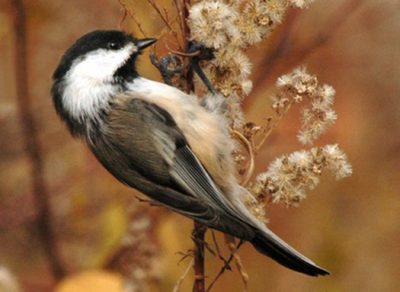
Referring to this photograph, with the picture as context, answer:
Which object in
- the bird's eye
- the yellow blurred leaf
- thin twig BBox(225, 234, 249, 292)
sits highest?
the bird's eye

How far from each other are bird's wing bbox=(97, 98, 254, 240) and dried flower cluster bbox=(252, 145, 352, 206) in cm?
13

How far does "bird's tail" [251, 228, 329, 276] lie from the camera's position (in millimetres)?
2068

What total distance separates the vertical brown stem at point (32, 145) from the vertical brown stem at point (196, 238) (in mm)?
897

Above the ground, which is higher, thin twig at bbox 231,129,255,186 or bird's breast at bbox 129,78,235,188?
bird's breast at bbox 129,78,235,188

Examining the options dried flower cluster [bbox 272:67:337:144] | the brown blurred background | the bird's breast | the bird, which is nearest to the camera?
dried flower cluster [bbox 272:67:337:144]

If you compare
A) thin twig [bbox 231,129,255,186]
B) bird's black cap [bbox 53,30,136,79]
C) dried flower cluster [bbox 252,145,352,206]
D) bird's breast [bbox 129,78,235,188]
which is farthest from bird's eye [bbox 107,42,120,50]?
dried flower cluster [bbox 252,145,352,206]

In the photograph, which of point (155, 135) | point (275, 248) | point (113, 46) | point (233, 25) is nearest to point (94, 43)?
point (113, 46)

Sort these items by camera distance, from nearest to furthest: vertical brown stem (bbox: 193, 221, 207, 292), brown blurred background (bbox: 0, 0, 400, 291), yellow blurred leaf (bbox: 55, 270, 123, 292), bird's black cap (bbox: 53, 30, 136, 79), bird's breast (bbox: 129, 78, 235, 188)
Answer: vertical brown stem (bbox: 193, 221, 207, 292) < bird's breast (bbox: 129, 78, 235, 188) < bird's black cap (bbox: 53, 30, 136, 79) < yellow blurred leaf (bbox: 55, 270, 123, 292) < brown blurred background (bbox: 0, 0, 400, 291)

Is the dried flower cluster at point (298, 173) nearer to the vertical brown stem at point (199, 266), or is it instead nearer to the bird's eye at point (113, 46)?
the vertical brown stem at point (199, 266)

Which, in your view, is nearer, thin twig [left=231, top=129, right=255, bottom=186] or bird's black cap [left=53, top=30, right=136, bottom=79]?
thin twig [left=231, top=129, right=255, bottom=186]

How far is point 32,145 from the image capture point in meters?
2.89

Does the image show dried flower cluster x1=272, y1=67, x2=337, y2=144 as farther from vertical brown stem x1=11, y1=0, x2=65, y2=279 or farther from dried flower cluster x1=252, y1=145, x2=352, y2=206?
vertical brown stem x1=11, y1=0, x2=65, y2=279

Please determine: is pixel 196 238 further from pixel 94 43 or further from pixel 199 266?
pixel 94 43

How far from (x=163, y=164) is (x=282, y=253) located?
0.30 metres
